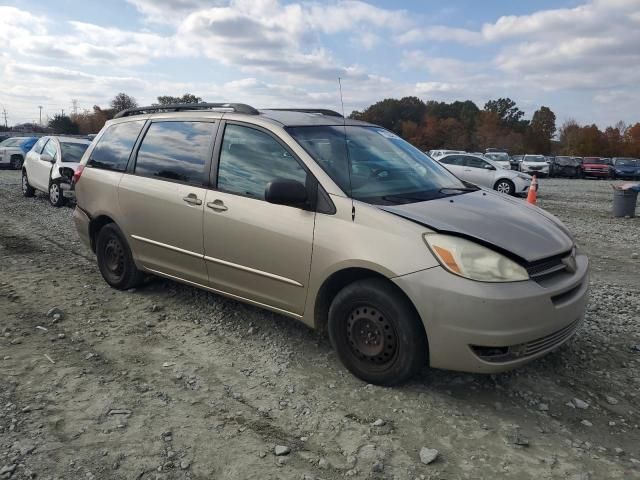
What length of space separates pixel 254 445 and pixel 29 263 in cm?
508

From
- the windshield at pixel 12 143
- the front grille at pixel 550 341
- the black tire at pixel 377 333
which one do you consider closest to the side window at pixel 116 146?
the black tire at pixel 377 333

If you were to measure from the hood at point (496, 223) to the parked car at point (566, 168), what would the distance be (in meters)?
35.5

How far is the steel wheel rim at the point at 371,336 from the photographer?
3385mm

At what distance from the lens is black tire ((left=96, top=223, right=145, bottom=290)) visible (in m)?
5.34

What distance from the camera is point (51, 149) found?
12781 millimetres

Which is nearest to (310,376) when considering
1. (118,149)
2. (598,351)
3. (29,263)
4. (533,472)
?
(533,472)

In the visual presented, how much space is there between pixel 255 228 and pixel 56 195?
32.0 feet

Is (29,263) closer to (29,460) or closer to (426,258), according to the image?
(29,460)

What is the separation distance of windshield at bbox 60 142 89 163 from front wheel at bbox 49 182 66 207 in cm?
62

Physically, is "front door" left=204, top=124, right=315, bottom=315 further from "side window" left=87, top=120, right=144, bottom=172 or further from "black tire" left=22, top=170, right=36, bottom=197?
"black tire" left=22, top=170, right=36, bottom=197

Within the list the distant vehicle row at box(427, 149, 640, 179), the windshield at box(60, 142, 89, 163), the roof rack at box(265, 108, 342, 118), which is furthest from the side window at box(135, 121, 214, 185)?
the distant vehicle row at box(427, 149, 640, 179)

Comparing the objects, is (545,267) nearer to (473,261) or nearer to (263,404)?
(473,261)

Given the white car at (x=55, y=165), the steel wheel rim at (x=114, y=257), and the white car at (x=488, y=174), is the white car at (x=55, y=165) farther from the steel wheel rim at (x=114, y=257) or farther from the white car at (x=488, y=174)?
the white car at (x=488, y=174)

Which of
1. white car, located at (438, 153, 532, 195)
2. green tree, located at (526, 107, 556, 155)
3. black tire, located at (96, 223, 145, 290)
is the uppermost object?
green tree, located at (526, 107, 556, 155)
